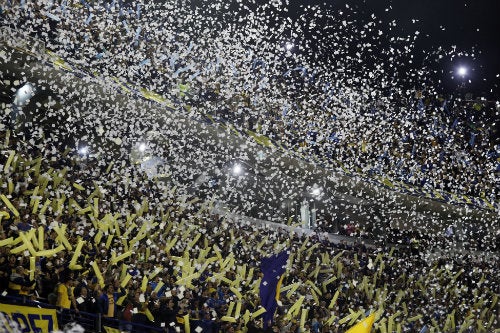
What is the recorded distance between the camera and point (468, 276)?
49.4ft

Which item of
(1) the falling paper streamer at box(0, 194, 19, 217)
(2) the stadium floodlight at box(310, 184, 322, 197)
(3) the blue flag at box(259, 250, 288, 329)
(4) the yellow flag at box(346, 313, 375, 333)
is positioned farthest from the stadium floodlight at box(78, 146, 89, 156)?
(4) the yellow flag at box(346, 313, 375, 333)

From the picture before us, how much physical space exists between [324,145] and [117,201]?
7.44 meters

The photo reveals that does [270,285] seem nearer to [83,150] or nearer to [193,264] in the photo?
[193,264]

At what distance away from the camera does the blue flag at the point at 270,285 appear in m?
8.41

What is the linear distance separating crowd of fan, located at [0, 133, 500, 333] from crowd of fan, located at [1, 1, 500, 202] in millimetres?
2622

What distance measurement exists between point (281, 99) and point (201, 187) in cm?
384

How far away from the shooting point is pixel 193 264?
9.43 metres

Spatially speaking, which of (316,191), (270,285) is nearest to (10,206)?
(270,285)

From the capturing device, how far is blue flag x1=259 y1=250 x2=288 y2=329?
8.41 m

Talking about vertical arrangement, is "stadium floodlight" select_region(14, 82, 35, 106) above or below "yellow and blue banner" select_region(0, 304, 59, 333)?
above

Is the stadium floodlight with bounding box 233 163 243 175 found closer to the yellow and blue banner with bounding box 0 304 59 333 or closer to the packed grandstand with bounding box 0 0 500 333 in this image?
the packed grandstand with bounding box 0 0 500 333

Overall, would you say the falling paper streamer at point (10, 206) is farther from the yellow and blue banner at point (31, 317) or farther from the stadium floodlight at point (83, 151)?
the stadium floodlight at point (83, 151)

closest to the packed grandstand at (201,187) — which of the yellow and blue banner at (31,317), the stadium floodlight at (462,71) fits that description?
the yellow and blue banner at (31,317)

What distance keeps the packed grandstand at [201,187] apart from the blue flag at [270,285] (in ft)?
0.09
